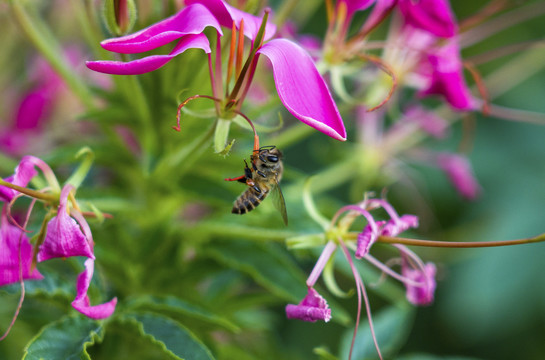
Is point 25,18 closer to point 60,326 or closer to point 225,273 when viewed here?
point 60,326

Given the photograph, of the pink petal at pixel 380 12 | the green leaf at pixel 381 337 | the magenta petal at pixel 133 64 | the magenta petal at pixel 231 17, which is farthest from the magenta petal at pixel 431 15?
the green leaf at pixel 381 337

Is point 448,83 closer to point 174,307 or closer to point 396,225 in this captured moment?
point 396,225

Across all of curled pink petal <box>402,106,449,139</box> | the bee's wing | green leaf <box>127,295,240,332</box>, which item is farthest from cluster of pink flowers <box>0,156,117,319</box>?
curled pink petal <box>402,106,449,139</box>

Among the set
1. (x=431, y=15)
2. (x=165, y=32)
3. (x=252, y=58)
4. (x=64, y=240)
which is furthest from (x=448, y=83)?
(x=64, y=240)

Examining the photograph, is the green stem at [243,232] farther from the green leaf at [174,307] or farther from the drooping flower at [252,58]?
the drooping flower at [252,58]

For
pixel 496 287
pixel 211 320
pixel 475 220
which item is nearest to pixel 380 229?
pixel 211 320

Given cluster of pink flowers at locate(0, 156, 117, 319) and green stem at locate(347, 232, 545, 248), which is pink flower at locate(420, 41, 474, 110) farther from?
cluster of pink flowers at locate(0, 156, 117, 319)

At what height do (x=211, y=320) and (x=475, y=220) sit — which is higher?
(x=475, y=220)
